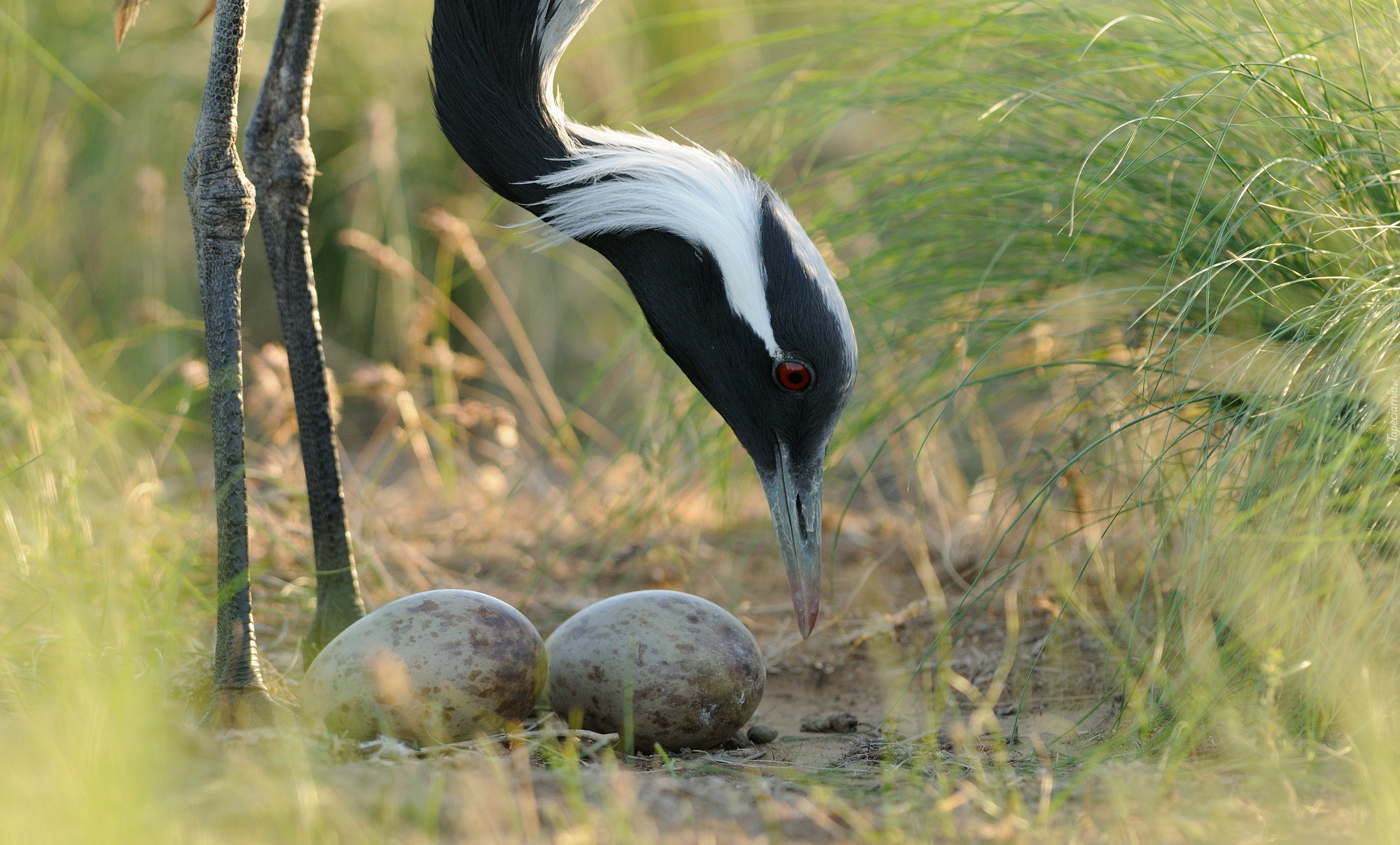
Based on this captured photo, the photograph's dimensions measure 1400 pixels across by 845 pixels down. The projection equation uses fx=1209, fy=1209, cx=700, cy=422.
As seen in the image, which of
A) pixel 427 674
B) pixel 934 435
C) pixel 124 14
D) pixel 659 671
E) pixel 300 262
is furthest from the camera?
pixel 934 435

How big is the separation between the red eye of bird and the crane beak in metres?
0.18

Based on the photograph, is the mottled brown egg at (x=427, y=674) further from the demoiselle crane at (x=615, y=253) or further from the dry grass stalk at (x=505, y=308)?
the dry grass stalk at (x=505, y=308)

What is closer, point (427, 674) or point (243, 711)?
point (427, 674)

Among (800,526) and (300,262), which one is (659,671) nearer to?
(800,526)

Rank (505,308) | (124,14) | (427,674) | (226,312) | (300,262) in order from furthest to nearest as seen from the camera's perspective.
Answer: (505,308) → (124,14) → (300,262) → (226,312) → (427,674)

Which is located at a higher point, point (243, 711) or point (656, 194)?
point (656, 194)

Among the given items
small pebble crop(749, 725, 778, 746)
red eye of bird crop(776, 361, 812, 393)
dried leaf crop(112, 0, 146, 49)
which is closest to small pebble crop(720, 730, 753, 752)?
small pebble crop(749, 725, 778, 746)

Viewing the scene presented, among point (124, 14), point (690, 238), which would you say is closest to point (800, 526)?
point (690, 238)

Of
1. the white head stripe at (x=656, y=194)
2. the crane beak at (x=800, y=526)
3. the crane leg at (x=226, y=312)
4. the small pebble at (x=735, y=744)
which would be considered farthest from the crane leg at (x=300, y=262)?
the crane beak at (x=800, y=526)

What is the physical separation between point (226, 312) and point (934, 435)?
7.71 ft

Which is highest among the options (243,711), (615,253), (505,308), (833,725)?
(615,253)

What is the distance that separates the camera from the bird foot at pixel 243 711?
257 centimetres

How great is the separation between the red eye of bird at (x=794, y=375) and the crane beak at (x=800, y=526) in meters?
0.18

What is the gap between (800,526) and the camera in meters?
2.79
